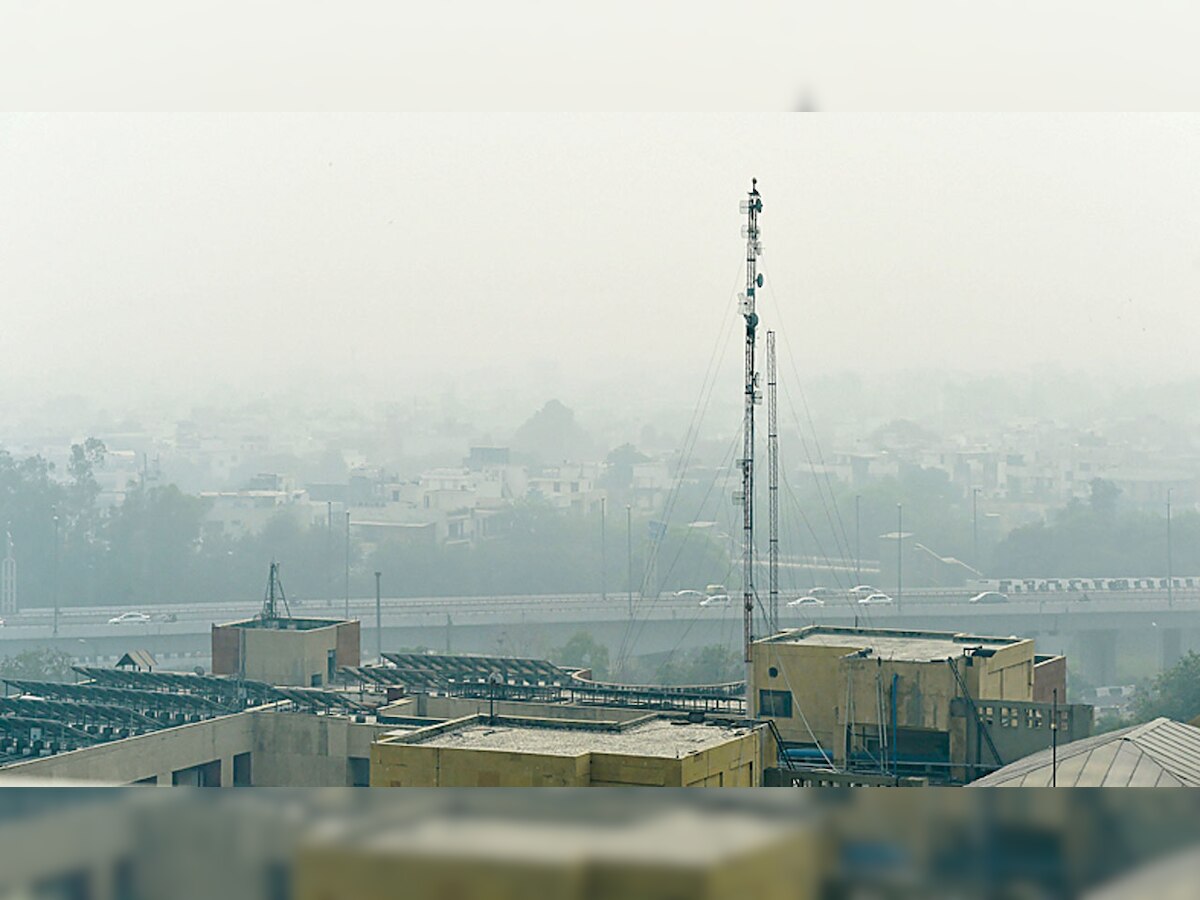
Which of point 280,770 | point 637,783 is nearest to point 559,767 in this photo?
point 637,783

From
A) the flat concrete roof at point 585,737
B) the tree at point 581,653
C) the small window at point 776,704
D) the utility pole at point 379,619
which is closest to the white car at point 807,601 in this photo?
the tree at point 581,653

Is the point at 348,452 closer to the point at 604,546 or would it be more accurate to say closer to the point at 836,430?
the point at 604,546

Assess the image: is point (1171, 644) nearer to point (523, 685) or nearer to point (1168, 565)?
point (1168, 565)

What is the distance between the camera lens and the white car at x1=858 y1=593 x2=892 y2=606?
1384 centimetres

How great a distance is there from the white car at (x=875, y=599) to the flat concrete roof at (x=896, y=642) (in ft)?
21.0

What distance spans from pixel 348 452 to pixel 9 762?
11.5 metres

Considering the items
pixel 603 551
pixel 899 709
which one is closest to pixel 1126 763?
pixel 899 709

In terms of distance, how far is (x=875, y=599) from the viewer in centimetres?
1408

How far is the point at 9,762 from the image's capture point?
6.44m

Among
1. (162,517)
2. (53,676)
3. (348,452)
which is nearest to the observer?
(53,676)

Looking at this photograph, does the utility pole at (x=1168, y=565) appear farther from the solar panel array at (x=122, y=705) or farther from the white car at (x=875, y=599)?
the solar panel array at (x=122, y=705)

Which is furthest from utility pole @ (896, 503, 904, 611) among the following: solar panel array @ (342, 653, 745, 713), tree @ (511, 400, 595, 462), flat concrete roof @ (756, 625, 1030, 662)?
flat concrete roof @ (756, 625, 1030, 662)

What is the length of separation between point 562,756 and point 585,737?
52 cm

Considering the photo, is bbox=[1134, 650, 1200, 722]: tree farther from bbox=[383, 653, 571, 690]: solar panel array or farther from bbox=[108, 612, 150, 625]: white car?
bbox=[108, 612, 150, 625]: white car
